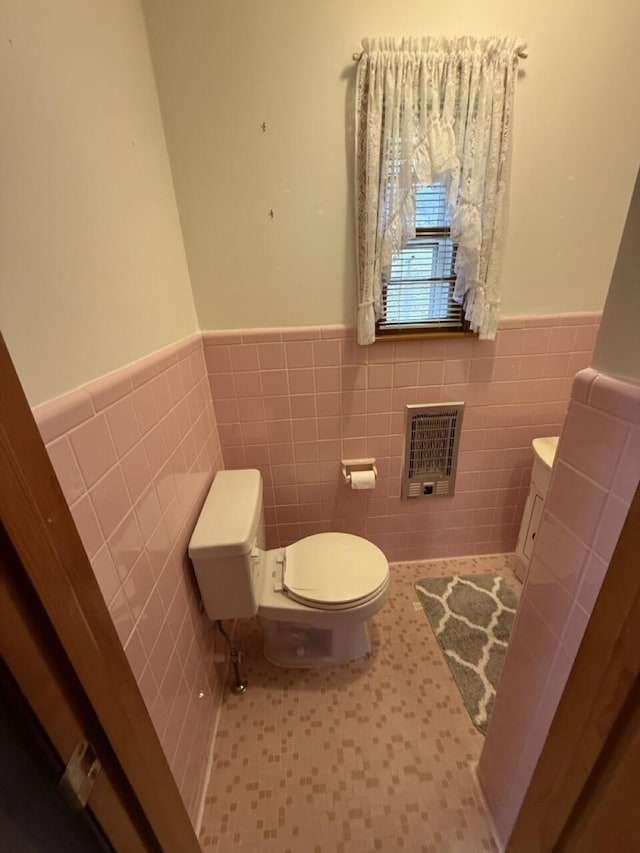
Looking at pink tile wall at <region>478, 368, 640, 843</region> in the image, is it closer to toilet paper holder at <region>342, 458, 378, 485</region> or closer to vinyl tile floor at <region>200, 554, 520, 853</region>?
vinyl tile floor at <region>200, 554, 520, 853</region>

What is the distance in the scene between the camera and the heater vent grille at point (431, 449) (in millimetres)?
1570

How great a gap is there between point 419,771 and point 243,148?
2177 mm

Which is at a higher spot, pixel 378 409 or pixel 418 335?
pixel 418 335

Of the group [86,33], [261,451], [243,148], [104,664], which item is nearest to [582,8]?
[243,148]

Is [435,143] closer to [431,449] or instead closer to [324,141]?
[324,141]

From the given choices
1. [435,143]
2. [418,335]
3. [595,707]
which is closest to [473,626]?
[595,707]

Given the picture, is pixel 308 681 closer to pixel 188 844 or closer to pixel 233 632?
pixel 233 632

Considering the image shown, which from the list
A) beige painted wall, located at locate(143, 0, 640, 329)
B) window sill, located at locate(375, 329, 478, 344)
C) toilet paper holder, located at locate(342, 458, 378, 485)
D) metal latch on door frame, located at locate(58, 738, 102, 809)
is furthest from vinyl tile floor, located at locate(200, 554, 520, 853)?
beige painted wall, located at locate(143, 0, 640, 329)

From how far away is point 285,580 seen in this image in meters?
1.25

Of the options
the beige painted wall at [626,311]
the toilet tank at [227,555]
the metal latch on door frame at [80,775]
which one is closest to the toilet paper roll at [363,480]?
the toilet tank at [227,555]

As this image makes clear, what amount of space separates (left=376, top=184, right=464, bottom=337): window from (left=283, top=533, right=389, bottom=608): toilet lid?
90cm

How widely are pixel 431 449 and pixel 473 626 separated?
2.71ft

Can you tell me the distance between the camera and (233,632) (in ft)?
5.06

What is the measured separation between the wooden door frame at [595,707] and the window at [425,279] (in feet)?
3.80
